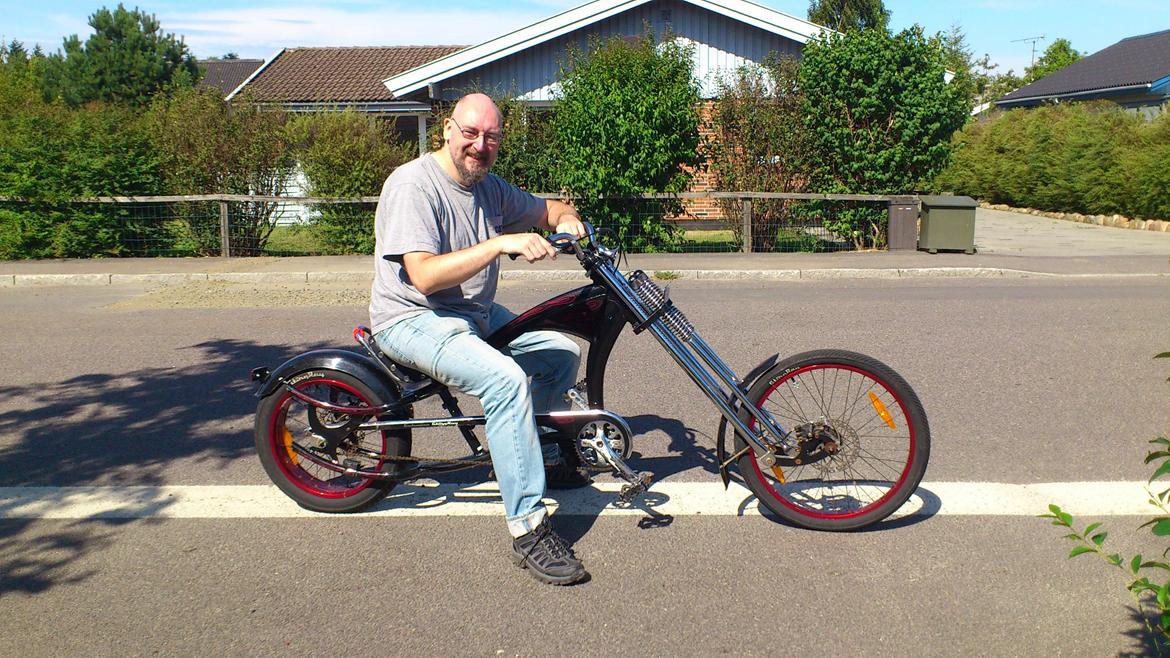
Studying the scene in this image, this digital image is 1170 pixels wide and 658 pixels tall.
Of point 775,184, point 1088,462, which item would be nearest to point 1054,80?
point 775,184

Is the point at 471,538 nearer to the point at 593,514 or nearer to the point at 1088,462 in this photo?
the point at 593,514

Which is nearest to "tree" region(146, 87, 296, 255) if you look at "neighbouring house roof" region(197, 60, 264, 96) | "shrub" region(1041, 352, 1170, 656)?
"shrub" region(1041, 352, 1170, 656)

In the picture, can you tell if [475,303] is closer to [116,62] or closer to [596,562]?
[596,562]

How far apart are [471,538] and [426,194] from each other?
1404mm

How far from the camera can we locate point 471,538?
4305mm

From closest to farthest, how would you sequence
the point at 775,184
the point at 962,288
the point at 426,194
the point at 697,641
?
the point at 697,641 < the point at 426,194 < the point at 962,288 < the point at 775,184

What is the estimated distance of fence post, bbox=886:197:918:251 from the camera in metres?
15.9

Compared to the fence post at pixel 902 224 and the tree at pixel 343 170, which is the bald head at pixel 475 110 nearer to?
the tree at pixel 343 170

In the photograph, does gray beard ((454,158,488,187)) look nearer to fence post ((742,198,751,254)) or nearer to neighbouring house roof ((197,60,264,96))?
fence post ((742,198,751,254))

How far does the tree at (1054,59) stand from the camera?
198 ft

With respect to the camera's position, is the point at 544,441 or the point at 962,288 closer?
the point at 544,441

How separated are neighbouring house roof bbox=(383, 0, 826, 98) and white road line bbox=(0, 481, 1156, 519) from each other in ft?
58.9

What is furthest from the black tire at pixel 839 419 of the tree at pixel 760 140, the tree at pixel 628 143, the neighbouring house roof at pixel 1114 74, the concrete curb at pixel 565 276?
the neighbouring house roof at pixel 1114 74

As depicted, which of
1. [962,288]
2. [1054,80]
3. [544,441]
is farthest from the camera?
[1054,80]
